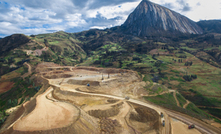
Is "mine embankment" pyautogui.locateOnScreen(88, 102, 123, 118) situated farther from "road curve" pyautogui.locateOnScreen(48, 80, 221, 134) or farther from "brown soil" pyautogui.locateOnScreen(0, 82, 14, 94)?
"brown soil" pyautogui.locateOnScreen(0, 82, 14, 94)

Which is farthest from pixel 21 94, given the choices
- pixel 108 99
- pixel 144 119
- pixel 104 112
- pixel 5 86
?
pixel 144 119

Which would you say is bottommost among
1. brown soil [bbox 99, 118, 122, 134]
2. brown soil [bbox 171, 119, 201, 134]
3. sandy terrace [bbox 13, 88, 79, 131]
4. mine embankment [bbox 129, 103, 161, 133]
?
brown soil [bbox 171, 119, 201, 134]

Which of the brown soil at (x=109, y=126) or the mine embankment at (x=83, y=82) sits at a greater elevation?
the mine embankment at (x=83, y=82)

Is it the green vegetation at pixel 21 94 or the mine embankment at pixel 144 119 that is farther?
the green vegetation at pixel 21 94

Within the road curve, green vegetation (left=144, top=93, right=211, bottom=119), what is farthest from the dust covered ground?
green vegetation (left=144, top=93, right=211, bottom=119)

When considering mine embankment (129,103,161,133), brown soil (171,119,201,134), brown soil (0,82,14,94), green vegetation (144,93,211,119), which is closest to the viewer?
brown soil (171,119,201,134)

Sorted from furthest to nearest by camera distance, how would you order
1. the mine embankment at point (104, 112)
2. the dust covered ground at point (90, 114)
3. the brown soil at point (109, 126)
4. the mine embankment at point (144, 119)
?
the mine embankment at point (104, 112), the mine embankment at point (144, 119), the brown soil at point (109, 126), the dust covered ground at point (90, 114)

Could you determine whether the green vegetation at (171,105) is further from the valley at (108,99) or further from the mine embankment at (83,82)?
the mine embankment at (83,82)

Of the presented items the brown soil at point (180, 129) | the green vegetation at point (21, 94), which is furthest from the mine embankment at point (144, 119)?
the green vegetation at point (21, 94)

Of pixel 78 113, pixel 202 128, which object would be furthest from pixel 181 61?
pixel 78 113

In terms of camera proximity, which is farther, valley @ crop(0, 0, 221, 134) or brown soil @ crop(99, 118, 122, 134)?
brown soil @ crop(99, 118, 122, 134)

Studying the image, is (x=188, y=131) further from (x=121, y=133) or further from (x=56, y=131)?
(x=56, y=131)
